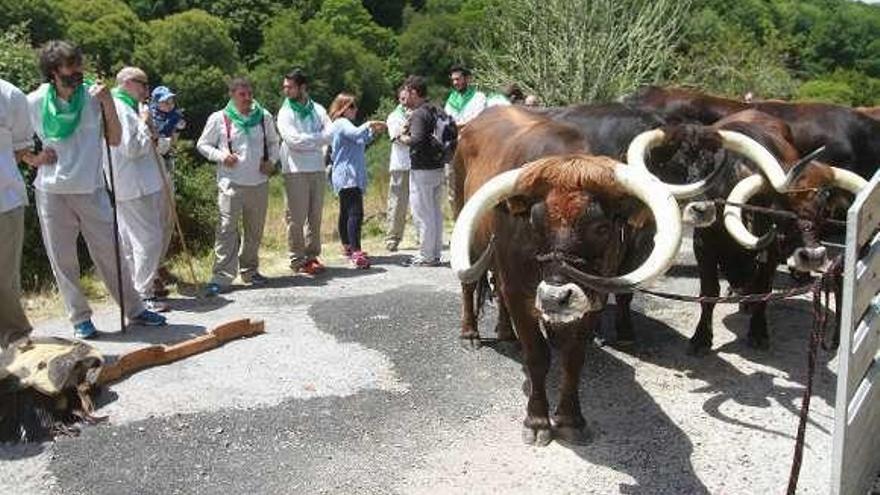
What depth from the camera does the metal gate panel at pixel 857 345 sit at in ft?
9.93

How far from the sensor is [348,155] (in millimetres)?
9312

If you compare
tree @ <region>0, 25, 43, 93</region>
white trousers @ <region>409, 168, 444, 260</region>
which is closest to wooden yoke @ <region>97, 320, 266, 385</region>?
white trousers @ <region>409, 168, 444, 260</region>

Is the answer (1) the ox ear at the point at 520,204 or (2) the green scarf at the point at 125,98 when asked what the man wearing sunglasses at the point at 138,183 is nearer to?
(2) the green scarf at the point at 125,98

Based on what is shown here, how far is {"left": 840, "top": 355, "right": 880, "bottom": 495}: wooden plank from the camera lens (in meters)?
3.26

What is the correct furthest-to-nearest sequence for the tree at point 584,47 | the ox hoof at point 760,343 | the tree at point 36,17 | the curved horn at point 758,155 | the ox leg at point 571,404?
the tree at point 36,17 < the tree at point 584,47 < the ox hoof at point 760,343 < the curved horn at point 758,155 < the ox leg at point 571,404

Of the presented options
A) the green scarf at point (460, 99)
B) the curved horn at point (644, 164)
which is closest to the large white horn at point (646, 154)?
the curved horn at point (644, 164)

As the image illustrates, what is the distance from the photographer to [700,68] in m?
31.2

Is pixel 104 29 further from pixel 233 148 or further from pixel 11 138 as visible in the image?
pixel 11 138

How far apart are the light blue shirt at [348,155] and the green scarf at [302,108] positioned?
515 mm

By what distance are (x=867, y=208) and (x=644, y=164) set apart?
2486mm

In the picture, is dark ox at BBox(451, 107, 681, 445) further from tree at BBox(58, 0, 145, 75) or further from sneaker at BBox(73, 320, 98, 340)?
tree at BBox(58, 0, 145, 75)

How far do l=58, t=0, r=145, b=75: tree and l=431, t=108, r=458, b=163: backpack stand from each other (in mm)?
40911

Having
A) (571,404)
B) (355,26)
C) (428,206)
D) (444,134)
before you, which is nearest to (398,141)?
(444,134)

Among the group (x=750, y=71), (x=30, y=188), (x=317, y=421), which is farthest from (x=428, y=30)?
(x=317, y=421)
